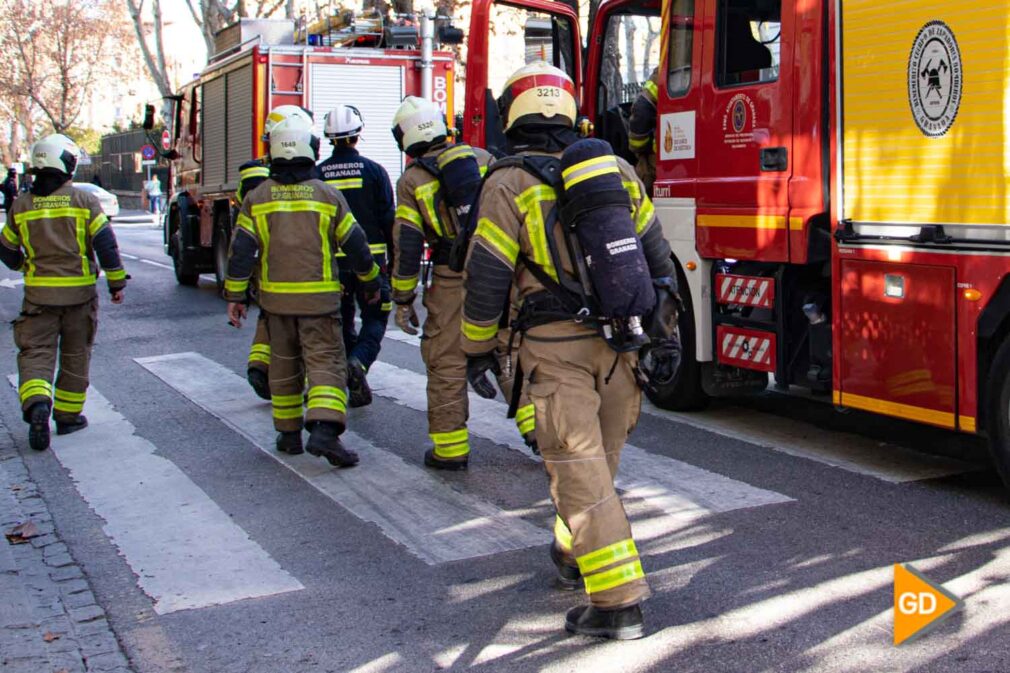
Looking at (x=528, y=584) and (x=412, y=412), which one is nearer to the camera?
(x=528, y=584)

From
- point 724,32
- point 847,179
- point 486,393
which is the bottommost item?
point 486,393

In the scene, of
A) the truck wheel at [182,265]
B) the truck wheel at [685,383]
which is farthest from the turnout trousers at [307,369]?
the truck wheel at [182,265]

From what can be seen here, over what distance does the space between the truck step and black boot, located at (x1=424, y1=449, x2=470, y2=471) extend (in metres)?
1.78

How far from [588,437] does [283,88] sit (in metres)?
12.2

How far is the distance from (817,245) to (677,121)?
1.44 metres

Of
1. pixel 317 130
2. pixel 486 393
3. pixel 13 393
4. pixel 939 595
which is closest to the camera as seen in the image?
pixel 939 595

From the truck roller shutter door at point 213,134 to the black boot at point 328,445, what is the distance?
34.9 ft

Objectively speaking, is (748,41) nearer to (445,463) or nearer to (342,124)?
(342,124)

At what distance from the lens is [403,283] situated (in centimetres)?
677

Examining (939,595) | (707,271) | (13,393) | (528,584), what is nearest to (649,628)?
(528,584)

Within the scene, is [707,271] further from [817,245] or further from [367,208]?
[367,208]

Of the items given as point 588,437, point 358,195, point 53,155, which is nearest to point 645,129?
point 358,195

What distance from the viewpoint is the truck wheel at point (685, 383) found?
800 centimetres

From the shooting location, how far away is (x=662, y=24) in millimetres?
8039
